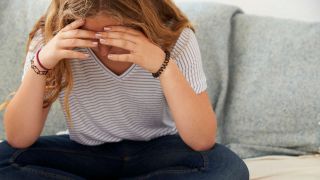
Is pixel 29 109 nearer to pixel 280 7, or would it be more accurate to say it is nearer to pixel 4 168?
pixel 4 168

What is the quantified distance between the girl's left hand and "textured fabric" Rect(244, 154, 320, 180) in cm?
44

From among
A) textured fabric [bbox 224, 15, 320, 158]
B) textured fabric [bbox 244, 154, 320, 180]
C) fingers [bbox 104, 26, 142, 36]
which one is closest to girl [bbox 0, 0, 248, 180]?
fingers [bbox 104, 26, 142, 36]

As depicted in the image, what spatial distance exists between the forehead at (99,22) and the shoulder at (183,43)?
18 cm

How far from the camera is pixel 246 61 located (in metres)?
1.41

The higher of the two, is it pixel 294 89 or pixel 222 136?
pixel 294 89

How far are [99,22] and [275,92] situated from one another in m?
0.64

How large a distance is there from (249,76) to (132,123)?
1.44 ft

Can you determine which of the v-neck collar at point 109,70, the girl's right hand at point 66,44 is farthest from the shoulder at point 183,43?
the girl's right hand at point 66,44

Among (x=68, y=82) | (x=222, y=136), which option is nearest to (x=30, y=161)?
(x=68, y=82)

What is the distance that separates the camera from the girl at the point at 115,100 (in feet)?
3.15

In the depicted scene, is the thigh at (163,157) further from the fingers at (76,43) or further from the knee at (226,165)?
the fingers at (76,43)

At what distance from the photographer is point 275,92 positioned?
1352 mm

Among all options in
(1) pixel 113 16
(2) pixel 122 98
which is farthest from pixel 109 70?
(1) pixel 113 16

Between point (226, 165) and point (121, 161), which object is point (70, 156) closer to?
point (121, 161)
